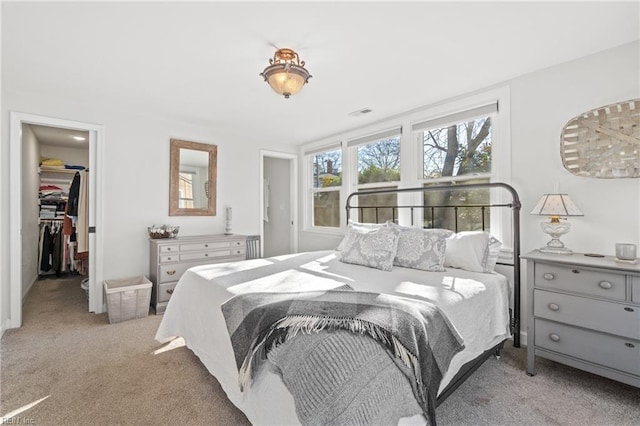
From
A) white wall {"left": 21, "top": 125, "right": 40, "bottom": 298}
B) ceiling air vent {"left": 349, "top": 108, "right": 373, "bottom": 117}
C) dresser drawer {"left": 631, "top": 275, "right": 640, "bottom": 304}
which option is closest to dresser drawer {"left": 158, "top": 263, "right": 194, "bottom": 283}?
white wall {"left": 21, "top": 125, "right": 40, "bottom": 298}

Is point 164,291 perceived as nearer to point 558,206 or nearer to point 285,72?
point 285,72

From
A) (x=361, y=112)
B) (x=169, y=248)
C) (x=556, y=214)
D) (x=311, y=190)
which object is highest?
(x=361, y=112)

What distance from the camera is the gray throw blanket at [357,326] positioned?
4.03 ft

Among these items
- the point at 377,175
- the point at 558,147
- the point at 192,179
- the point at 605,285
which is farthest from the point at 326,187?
the point at 605,285

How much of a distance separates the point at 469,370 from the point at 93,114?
14.2ft

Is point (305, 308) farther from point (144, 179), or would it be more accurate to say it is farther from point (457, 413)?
point (144, 179)

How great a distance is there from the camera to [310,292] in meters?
1.68

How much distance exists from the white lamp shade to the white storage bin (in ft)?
12.4

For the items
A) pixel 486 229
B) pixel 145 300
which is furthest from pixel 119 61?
pixel 486 229

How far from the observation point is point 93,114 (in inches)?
133

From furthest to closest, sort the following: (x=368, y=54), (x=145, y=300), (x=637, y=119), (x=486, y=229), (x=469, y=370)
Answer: (x=145, y=300)
(x=486, y=229)
(x=368, y=54)
(x=637, y=119)
(x=469, y=370)

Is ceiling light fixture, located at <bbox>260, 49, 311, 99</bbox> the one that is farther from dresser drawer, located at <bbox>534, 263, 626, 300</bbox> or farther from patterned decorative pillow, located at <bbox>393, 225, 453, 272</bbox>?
dresser drawer, located at <bbox>534, 263, 626, 300</bbox>

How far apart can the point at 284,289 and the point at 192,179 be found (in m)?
2.91

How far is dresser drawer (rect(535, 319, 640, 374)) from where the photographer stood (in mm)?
1734
